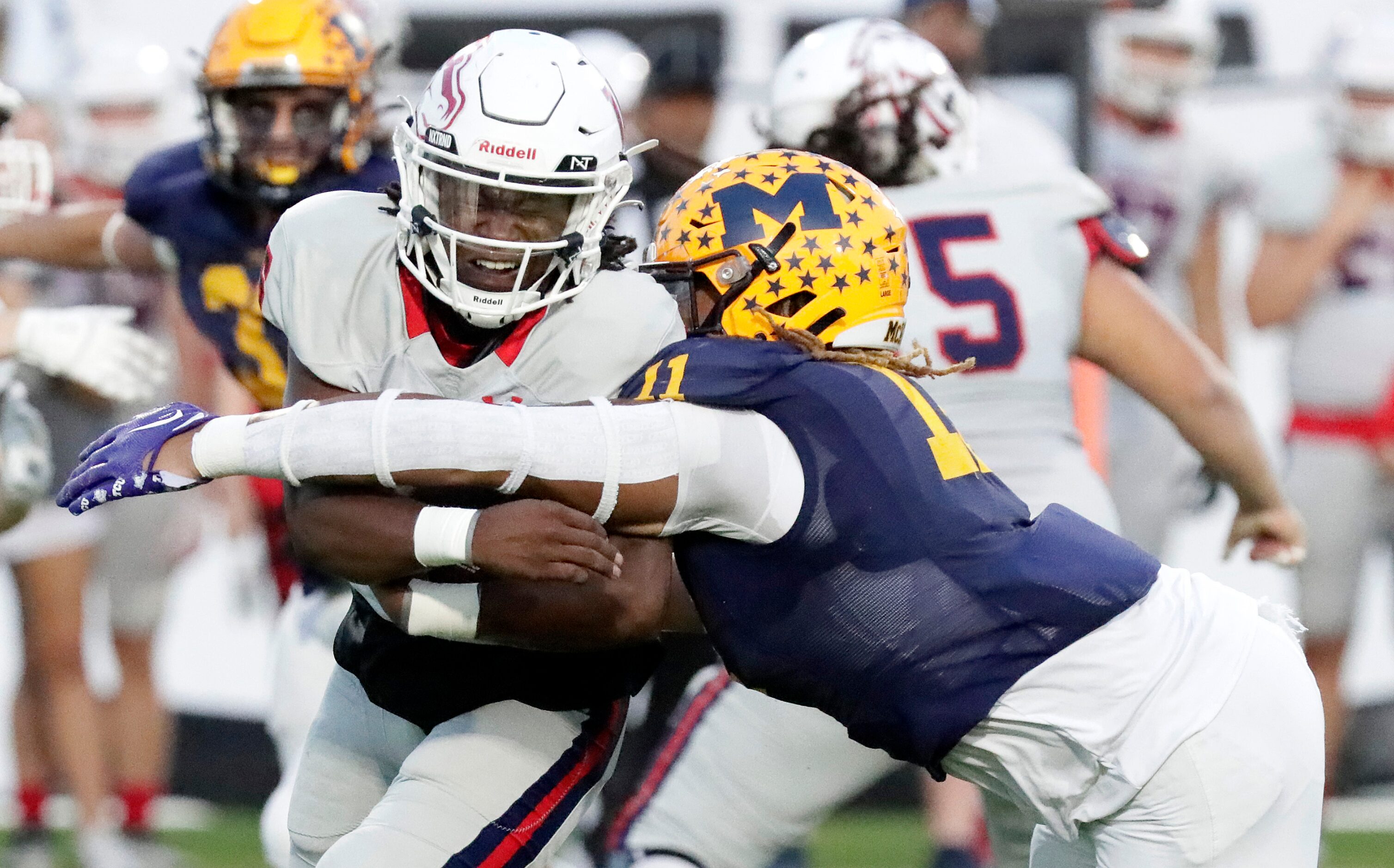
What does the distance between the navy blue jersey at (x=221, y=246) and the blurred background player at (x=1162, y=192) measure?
251cm

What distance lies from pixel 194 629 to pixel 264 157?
98.3 inches

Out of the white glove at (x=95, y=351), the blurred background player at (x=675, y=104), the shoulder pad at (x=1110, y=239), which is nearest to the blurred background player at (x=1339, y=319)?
the blurred background player at (x=675, y=104)

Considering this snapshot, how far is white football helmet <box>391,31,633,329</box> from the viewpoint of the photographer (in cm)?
248

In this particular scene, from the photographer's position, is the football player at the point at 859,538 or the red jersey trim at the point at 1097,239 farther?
the red jersey trim at the point at 1097,239

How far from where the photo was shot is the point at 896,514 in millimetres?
2256

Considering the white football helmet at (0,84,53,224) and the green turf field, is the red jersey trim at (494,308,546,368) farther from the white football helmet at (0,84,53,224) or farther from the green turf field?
the green turf field

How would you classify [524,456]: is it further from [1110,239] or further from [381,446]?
[1110,239]

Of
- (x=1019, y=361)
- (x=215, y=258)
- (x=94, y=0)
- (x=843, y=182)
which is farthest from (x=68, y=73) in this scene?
(x=843, y=182)

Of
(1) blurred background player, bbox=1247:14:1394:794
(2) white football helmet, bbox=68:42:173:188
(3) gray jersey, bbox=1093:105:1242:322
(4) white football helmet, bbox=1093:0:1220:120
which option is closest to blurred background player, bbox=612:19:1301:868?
(1) blurred background player, bbox=1247:14:1394:794

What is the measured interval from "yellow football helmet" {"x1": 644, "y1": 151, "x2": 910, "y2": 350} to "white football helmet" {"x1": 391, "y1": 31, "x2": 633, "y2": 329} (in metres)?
0.12

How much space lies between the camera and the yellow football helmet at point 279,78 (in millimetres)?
3541

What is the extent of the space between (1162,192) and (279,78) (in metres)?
2.84

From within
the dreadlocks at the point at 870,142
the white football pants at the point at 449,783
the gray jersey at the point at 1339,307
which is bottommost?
the gray jersey at the point at 1339,307

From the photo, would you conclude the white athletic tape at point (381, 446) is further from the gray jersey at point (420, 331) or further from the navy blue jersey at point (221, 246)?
the navy blue jersey at point (221, 246)
